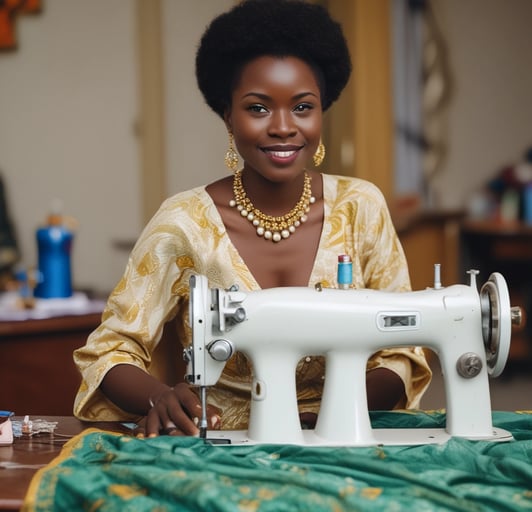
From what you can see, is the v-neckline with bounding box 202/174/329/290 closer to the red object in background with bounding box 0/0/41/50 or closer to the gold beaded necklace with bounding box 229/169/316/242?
the gold beaded necklace with bounding box 229/169/316/242

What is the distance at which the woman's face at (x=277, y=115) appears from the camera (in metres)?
1.75

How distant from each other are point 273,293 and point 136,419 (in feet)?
1.28

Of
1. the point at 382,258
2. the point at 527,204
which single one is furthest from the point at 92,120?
the point at 382,258

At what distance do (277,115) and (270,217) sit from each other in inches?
9.0

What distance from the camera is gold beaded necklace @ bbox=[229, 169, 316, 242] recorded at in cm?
190

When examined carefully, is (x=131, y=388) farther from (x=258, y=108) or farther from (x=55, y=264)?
(x=55, y=264)

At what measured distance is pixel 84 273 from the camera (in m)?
5.77

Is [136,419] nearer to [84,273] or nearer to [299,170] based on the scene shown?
[299,170]

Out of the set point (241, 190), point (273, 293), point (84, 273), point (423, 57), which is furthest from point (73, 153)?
point (273, 293)

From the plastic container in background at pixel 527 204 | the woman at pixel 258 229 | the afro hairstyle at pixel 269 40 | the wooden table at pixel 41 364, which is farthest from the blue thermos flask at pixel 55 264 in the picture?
the plastic container in background at pixel 527 204

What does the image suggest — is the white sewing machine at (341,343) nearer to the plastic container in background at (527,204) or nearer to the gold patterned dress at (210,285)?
the gold patterned dress at (210,285)

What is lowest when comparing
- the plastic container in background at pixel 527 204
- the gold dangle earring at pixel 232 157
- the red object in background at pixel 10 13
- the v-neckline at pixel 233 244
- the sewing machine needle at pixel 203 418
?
the sewing machine needle at pixel 203 418

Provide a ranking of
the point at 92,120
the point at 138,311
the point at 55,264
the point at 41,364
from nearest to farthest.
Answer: the point at 138,311 < the point at 41,364 < the point at 55,264 < the point at 92,120

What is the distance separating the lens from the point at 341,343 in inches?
63.5
